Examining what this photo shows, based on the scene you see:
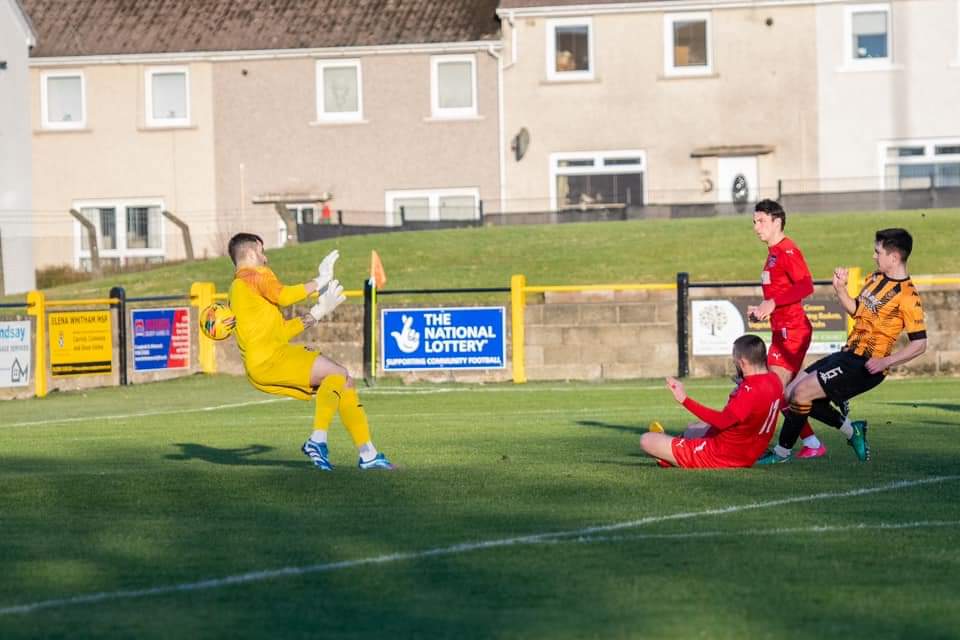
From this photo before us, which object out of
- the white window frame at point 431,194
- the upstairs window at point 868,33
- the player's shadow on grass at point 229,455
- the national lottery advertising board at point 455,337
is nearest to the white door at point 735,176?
the upstairs window at point 868,33

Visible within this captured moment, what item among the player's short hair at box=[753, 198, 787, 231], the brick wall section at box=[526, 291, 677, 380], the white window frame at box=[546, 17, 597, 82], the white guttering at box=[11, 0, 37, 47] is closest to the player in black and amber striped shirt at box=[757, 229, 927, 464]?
the player's short hair at box=[753, 198, 787, 231]

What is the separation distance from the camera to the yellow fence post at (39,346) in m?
26.4

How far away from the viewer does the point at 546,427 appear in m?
17.9

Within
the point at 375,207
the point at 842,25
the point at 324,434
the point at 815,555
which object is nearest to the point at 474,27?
the point at 375,207

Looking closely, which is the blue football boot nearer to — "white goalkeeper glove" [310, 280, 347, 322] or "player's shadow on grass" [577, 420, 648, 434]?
"white goalkeeper glove" [310, 280, 347, 322]

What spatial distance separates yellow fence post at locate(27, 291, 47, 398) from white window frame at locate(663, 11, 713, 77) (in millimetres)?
25230

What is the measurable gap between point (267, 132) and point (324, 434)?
38.6m

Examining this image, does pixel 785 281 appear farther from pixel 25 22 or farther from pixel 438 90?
pixel 25 22

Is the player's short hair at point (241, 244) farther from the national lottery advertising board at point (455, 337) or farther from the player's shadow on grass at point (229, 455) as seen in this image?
the national lottery advertising board at point (455, 337)

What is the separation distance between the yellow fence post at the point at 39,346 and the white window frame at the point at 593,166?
77.2ft

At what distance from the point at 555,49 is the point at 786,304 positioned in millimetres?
35473

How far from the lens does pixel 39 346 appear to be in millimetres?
26438

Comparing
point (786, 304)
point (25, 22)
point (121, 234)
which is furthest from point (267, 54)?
point (786, 304)

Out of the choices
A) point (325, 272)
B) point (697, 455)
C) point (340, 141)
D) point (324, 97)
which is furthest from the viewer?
point (324, 97)
